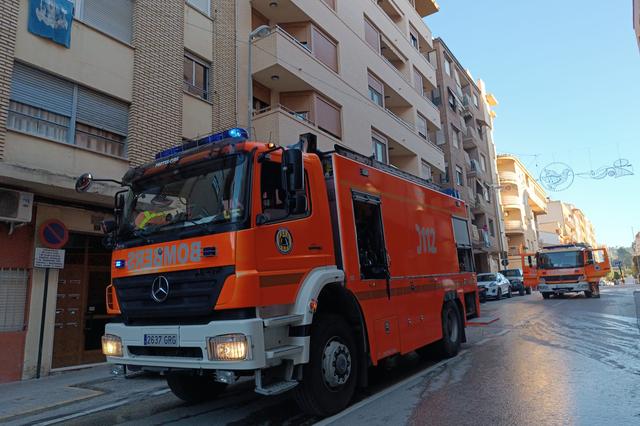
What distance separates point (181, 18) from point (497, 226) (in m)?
36.2

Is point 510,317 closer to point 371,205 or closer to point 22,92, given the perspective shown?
point 371,205

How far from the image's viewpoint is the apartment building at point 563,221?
3223 inches

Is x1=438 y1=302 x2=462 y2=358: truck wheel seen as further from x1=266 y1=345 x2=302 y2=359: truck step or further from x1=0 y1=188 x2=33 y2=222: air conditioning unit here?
x1=0 y1=188 x2=33 y2=222: air conditioning unit

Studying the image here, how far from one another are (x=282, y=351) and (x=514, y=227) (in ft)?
168

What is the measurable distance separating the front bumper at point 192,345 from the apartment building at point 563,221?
8038 cm

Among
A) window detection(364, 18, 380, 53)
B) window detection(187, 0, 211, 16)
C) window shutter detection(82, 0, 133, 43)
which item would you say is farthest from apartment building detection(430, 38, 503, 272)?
window shutter detection(82, 0, 133, 43)

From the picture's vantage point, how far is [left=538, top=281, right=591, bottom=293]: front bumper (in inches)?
887

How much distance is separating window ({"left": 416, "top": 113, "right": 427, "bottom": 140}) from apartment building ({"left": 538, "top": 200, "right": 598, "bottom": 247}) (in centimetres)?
5756

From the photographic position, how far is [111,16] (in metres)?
11.1

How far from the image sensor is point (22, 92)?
9.07 meters

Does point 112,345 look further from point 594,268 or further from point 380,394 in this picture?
point 594,268

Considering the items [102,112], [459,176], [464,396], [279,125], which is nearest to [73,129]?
[102,112]

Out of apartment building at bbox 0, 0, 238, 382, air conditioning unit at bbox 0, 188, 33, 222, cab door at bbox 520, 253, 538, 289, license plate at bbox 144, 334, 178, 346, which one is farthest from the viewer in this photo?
cab door at bbox 520, 253, 538, 289

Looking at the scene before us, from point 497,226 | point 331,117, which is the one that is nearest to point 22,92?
point 331,117
